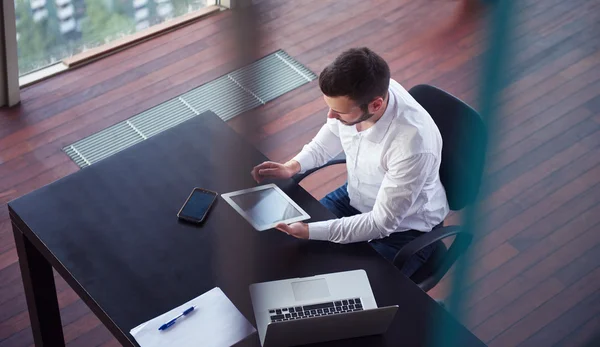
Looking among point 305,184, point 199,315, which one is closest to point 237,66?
point 199,315

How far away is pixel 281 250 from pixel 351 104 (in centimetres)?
43

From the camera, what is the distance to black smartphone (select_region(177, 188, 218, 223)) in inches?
84.6

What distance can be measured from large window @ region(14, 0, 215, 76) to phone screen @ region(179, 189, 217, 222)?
179cm

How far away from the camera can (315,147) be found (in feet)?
8.18

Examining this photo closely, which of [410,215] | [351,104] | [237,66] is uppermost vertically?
[237,66]

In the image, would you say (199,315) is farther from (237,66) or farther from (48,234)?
(237,66)

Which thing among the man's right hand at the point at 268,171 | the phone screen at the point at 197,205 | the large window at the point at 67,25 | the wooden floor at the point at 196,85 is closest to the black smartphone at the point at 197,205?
the phone screen at the point at 197,205

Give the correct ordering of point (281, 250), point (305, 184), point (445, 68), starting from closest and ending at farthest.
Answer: point (281, 250) → point (305, 184) → point (445, 68)

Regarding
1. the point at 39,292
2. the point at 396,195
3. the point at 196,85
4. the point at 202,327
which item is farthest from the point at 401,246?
the point at 196,85

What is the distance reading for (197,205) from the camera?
2.19 metres

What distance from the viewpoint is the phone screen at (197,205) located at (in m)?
2.15

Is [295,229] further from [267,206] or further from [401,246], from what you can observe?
[401,246]

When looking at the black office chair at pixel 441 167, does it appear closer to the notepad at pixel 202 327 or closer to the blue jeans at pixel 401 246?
the blue jeans at pixel 401 246

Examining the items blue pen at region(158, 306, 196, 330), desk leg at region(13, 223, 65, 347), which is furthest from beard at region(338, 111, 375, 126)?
desk leg at region(13, 223, 65, 347)
